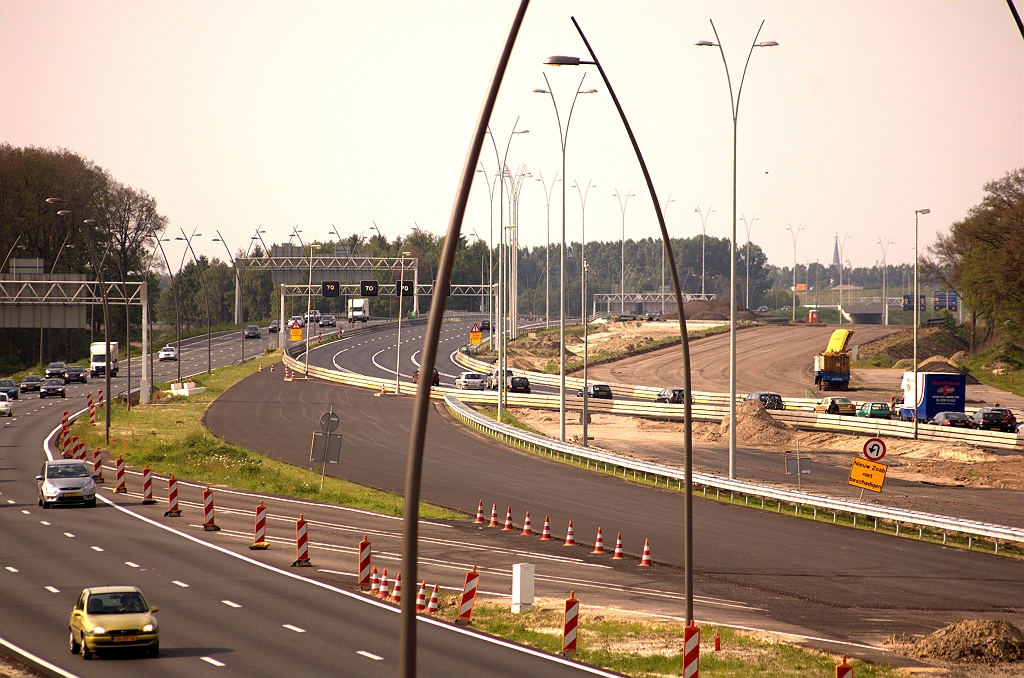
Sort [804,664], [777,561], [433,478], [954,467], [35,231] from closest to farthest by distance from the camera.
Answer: [804,664], [777,561], [433,478], [954,467], [35,231]

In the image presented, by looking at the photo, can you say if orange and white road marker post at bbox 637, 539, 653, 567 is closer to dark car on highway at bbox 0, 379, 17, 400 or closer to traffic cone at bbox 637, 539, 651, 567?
traffic cone at bbox 637, 539, 651, 567

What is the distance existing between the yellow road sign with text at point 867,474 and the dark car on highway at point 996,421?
28.9m

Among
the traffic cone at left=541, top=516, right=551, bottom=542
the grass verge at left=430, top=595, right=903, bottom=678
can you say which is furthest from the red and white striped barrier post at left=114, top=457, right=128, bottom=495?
the grass verge at left=430, top=595, right=903, bottom=678

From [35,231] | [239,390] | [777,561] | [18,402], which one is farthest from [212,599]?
[35,231]

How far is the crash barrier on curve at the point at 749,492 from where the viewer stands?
34000 mm

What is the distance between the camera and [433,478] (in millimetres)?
47344

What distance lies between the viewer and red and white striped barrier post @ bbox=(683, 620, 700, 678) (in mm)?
17562

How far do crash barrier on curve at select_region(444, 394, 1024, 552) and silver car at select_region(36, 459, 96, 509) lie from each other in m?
22.5

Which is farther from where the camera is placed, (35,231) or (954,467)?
(35,231)

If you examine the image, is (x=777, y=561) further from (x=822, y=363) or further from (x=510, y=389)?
(x=822, y=363)

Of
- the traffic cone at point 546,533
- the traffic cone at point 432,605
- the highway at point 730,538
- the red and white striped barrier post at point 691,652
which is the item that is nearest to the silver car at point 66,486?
the highway at point 730,538

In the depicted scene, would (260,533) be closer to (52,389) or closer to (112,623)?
(112,623)

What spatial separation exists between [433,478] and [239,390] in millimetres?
41893

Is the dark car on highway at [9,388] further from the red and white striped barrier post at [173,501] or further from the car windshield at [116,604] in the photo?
the car windshield at [116,604]
